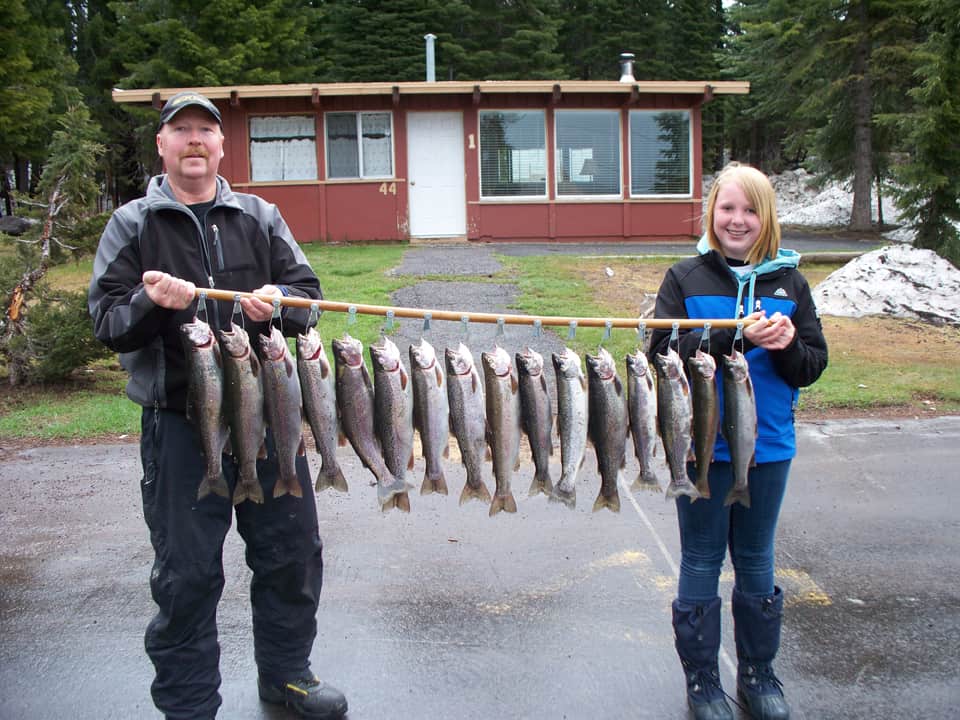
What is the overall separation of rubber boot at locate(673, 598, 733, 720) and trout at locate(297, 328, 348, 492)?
154 cm

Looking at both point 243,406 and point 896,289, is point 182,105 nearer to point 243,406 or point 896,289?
point 243,406

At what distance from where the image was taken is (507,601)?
4.76 m

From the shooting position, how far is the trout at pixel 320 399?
3.47 metres

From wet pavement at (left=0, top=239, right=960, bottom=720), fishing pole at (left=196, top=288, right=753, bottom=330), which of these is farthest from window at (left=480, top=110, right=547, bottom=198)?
fishing pole at (left=196, top=288, right=753, bottom=330)

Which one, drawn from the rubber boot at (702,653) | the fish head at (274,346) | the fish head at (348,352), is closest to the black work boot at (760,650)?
the rubber boot at (702,653)

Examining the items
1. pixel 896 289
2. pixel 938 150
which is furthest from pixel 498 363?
pixel 938 150

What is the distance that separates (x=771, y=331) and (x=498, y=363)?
1105 mm

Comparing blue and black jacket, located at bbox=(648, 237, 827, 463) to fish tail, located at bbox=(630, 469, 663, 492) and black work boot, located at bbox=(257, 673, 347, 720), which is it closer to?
fish tail, located at bbox=(630, 469, 663, 492)

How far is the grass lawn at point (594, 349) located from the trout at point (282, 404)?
4.97 meters

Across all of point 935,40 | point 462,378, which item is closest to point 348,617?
point 462,378

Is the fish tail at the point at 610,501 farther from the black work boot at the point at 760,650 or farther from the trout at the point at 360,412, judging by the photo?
the trout at the point at 360,412

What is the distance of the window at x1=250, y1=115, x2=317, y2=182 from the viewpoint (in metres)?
20.2

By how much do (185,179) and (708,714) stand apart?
304 cm

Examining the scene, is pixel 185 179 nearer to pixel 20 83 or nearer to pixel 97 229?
pixel 97 229
